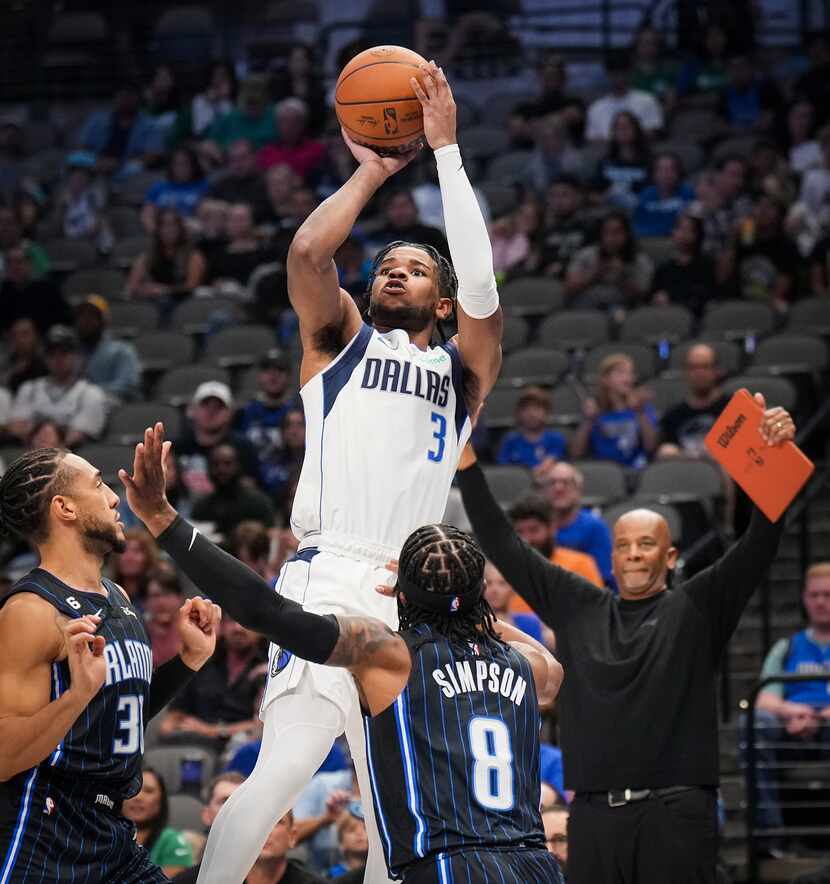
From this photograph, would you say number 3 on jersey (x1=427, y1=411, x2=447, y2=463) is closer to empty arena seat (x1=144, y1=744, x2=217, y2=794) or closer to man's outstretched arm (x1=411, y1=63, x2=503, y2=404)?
man's outstretched arm (x1=411, y1=63, x2=503, y2=404)

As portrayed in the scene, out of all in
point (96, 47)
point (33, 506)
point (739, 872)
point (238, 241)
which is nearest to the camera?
point (33, 506)

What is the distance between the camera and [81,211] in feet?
54.5

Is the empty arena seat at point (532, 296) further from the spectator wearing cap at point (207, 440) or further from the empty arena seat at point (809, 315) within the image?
the spectator wearing cap at point (207, 440)

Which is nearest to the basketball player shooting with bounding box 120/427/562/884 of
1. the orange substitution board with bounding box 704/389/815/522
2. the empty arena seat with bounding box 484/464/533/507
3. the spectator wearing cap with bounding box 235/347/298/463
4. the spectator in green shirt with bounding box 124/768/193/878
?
the orange substitution board with bounding box 704/389/815/522

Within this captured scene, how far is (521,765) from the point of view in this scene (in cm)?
452

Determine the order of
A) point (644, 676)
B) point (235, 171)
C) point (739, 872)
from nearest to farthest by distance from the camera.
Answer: point (644, 676) → point (739, 872) → point (235, 171)

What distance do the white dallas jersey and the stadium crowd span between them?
187 centimetres

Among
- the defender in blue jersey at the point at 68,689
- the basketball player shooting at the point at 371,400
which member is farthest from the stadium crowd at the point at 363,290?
the defender in blue jersey at the point at 68,689

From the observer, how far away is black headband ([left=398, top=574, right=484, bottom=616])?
4539mm

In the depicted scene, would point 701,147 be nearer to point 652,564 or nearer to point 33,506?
point 652,564

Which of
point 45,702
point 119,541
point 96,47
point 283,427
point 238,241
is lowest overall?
point 45,702

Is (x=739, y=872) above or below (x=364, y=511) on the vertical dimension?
below

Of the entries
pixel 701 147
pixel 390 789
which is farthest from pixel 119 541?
pixel 701 147

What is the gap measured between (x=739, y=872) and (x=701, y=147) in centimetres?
867
